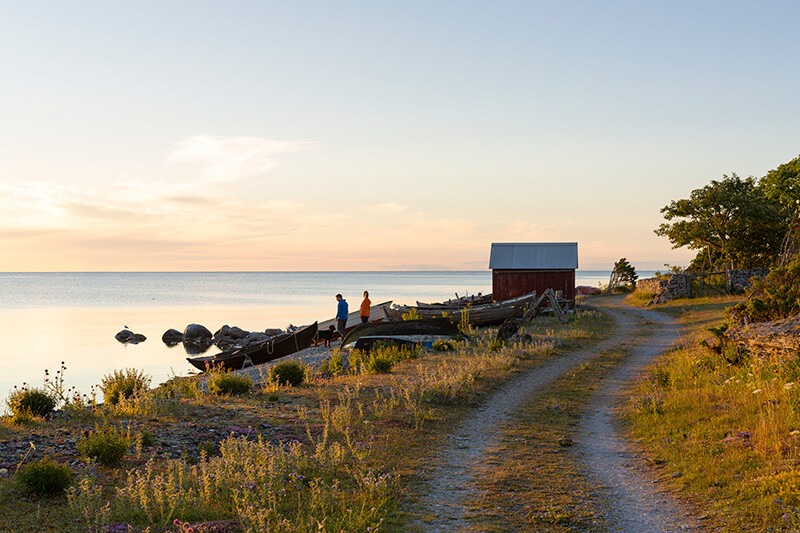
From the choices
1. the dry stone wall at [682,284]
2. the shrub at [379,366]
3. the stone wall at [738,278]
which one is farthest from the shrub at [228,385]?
the stone wall at [738,278]

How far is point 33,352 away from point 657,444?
39.2 m

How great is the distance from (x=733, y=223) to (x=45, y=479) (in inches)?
2092

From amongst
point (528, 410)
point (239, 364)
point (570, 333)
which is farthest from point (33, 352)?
point (528, 410)

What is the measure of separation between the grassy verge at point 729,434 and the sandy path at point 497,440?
0.47 m

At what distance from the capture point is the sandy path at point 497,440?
6.80 m

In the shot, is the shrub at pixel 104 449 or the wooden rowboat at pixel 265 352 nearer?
the shrub at pixel 104 449

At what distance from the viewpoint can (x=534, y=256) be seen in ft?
136

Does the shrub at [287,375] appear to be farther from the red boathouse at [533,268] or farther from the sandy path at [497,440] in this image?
the red boathouse at [533,268]

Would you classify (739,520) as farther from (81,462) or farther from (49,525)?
(81,462)

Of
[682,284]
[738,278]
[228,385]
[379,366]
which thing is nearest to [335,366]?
[379,366]

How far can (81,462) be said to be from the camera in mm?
8578

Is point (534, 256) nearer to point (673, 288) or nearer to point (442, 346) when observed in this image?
point (673, 288)

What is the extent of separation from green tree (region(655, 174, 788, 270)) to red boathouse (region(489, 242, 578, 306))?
15.1 m

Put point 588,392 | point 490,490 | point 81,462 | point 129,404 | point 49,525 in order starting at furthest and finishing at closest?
point 588,392 → point 129,404 → point 81,462 → point 490,490 → point 49,525
